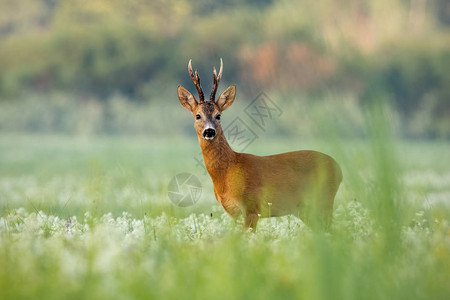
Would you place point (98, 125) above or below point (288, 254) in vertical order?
above

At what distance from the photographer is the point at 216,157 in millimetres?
5723

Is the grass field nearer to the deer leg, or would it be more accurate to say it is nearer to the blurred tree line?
the deer leg

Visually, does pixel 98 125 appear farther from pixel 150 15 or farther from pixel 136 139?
pixel 150 15

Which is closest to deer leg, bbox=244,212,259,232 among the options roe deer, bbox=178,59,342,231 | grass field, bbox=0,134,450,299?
roe deer, bbox=178,59,342,231

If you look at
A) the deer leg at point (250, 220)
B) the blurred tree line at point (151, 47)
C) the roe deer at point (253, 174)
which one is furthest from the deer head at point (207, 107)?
the blurred tree line at point (151, 47)

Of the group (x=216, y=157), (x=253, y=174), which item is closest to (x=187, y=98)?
(x=216, y=157)

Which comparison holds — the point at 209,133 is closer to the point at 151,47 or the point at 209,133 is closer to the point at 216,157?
the point at 216,157

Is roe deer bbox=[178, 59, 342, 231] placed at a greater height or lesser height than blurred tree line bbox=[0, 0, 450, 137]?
lesser

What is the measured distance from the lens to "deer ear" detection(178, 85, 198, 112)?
19.4ft

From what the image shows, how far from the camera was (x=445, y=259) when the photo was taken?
3.67 metres

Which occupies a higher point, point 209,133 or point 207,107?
point 207,107

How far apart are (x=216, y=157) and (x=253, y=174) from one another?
0.41 meters

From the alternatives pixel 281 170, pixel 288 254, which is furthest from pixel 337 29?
pixel 281 170

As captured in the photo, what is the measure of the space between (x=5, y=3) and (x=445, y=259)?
1547 inches
